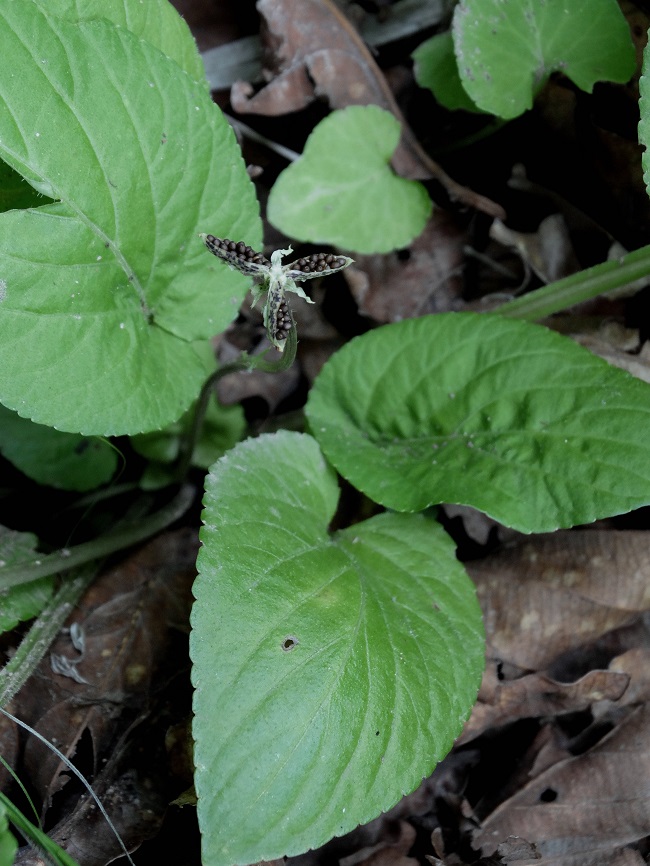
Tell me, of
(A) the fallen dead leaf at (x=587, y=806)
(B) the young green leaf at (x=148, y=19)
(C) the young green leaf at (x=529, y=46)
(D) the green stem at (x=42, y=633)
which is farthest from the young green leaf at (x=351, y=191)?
(A) the fallen dead leaf at (x=587, y=806)

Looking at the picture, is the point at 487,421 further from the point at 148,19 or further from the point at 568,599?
the point at 148,19

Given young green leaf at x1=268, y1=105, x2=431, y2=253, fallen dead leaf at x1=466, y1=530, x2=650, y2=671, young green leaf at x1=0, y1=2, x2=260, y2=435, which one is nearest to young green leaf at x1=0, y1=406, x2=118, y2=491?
young green leaf at x1=0, y1=2, x2=260, y2=435

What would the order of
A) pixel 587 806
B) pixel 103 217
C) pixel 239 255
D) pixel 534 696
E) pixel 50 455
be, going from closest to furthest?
pixel 239 255 → pixel 103 217 → pixel 587 806 → pixel 534 696 → pixel 50 455

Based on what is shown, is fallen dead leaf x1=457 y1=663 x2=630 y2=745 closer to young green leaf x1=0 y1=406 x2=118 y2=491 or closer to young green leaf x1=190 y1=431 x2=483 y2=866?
young green leaf x1=190 y1=431 x2=483 y2=866

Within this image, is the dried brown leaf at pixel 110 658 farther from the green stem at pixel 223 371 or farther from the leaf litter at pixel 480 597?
the green stem at pixel 223 371

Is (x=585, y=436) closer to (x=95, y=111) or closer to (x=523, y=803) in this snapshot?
(x=523, y=803)

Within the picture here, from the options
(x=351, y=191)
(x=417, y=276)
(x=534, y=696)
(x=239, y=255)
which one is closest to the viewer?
(x=239, y=255)

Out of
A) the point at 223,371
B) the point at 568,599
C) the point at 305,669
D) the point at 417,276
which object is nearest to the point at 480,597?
the point at 568,599
